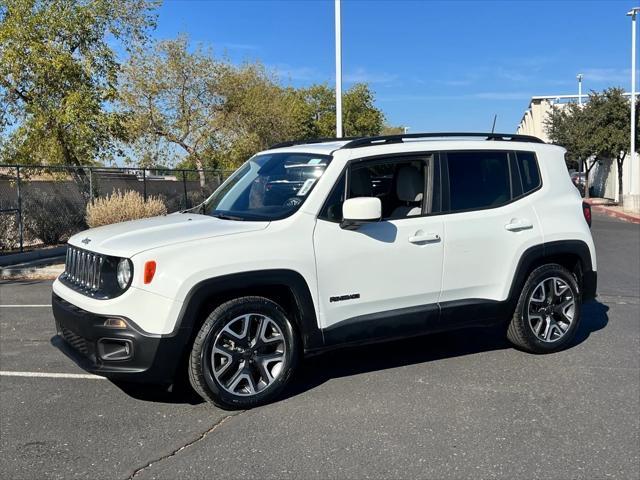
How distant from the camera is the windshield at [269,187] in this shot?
186 inches

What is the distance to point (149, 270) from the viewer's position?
158 inches

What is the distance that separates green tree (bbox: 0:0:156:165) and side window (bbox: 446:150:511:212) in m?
11.4

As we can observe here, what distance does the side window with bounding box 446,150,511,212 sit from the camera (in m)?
5.26

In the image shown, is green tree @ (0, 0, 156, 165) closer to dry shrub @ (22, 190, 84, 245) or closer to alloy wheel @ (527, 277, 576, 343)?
dry shrub @ (22, 190, 84, 245)

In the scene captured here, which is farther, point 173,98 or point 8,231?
point 173,98

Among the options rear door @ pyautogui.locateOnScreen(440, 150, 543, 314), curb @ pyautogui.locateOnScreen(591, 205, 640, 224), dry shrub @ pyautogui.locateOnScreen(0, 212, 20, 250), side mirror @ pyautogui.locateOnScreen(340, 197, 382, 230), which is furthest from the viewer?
curb @ pyautogui.locateOnScreen(591, 205, 640, 224)

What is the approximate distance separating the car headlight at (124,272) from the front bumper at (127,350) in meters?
0.22

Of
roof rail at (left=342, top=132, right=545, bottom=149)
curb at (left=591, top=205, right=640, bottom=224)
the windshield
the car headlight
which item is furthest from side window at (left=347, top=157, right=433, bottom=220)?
curb at (left=591, top=205, right=640, bottom=224)

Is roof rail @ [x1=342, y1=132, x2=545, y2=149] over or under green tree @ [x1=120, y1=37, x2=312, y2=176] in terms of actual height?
under

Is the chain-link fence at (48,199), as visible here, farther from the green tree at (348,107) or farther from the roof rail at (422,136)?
the green tree at (348,107)

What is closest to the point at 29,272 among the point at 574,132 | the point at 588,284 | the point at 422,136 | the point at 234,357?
the point at 234,357

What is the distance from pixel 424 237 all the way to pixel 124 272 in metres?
2.29

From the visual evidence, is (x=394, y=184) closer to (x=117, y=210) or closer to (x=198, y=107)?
(x=117, y=210)

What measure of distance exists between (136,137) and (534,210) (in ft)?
71.3
